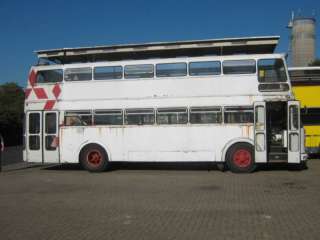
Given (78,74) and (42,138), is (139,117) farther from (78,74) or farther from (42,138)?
(42,138)

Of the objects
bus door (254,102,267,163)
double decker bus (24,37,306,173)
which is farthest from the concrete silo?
bus door (254,102,267,163)

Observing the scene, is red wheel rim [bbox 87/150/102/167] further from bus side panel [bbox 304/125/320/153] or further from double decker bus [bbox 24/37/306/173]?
bus side panel [bbox 304/125/320/153]

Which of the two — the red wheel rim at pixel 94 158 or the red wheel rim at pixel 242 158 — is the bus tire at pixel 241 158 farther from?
the red wheel rim at pixel 94 158

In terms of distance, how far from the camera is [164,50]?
647 inches

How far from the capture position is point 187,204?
977 cm

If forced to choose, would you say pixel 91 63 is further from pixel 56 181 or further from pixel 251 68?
pixel 251 68

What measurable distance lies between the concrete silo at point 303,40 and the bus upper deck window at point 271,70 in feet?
196

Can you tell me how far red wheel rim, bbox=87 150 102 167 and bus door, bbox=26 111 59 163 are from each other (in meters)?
1.20

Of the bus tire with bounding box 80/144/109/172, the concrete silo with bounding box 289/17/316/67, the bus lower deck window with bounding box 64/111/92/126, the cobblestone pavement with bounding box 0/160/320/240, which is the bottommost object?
the cobblestone pavement with bounding box 0/160/320/240

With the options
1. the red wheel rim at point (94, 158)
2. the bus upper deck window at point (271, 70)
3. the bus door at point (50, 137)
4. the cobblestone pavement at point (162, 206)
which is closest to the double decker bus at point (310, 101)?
the cobblestone pavement at point (162, 206)

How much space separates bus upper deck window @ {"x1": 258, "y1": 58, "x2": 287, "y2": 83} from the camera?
15117 millimetres

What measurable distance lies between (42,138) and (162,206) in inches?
329

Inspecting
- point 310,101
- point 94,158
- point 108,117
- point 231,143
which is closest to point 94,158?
point 94,158

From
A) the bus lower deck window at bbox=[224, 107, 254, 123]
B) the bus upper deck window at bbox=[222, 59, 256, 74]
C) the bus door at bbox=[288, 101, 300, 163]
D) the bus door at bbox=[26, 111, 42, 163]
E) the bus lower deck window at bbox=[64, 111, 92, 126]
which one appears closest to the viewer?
the bus door at bbox=[288, 101, 300, 163]
